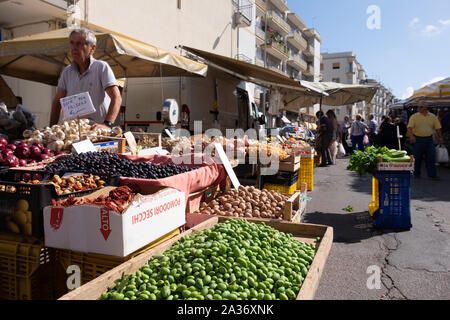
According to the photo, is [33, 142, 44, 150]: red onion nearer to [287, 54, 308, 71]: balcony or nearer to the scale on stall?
the scale on stall

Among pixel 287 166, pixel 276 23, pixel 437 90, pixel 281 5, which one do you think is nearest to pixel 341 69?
pixel 281 5

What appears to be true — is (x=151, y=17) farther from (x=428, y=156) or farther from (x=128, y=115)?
(x=428, y=156)

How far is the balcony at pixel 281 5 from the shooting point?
4626 cm

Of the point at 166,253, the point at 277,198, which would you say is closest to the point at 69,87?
the point at 277,198

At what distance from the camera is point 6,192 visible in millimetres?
2164

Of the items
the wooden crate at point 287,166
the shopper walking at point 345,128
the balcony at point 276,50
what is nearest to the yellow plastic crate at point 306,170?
the wooden crate at point 287,166

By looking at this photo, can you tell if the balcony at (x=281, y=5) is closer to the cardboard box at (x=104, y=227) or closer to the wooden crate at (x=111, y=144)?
the wooden crate at (x=111, y=144)

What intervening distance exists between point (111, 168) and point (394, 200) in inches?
167

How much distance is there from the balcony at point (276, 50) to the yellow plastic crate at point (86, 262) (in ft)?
134

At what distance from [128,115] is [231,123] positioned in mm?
4066

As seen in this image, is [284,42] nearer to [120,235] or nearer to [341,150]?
[341,150]

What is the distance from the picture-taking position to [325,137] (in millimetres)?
12695

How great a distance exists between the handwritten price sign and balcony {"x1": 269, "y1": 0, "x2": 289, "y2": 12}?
155ft

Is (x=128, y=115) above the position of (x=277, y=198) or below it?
above
